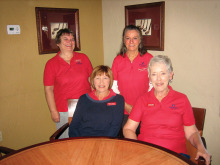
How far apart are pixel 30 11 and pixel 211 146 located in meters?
2.96

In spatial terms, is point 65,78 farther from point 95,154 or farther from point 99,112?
point 95,154

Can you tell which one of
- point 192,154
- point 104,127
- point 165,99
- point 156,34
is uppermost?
point 156,34

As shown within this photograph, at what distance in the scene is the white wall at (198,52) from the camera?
2490 mm

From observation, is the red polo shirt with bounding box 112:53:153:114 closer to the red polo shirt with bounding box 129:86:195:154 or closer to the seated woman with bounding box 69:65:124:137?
the seated woman with bounding box 69:65:124:137

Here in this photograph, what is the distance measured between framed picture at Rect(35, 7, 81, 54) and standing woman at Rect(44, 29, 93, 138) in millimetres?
630

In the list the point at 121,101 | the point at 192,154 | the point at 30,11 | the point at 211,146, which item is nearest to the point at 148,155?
the point at 192,154

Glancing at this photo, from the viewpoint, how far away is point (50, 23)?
10.5ft

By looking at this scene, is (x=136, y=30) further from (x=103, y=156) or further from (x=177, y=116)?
(x=103, y=156)

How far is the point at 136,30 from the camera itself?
8.20 feet

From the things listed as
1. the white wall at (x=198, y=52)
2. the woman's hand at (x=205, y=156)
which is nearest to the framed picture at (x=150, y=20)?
the white wall at (x=198, y=52)

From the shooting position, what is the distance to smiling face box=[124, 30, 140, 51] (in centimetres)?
249

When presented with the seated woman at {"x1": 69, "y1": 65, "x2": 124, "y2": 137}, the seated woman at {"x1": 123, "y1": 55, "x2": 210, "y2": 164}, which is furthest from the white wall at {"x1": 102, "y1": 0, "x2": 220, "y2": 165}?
the seated woman at {"x1": 69, "y1": 65, "x2": 124, "y2": 137}

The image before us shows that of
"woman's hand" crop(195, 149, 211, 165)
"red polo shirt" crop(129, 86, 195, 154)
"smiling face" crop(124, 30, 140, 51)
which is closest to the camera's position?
"woman's hand" crop(195, 149, 211, 165)

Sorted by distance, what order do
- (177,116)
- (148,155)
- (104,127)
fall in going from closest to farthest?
(148,155) < (177,116) < (104,127)
